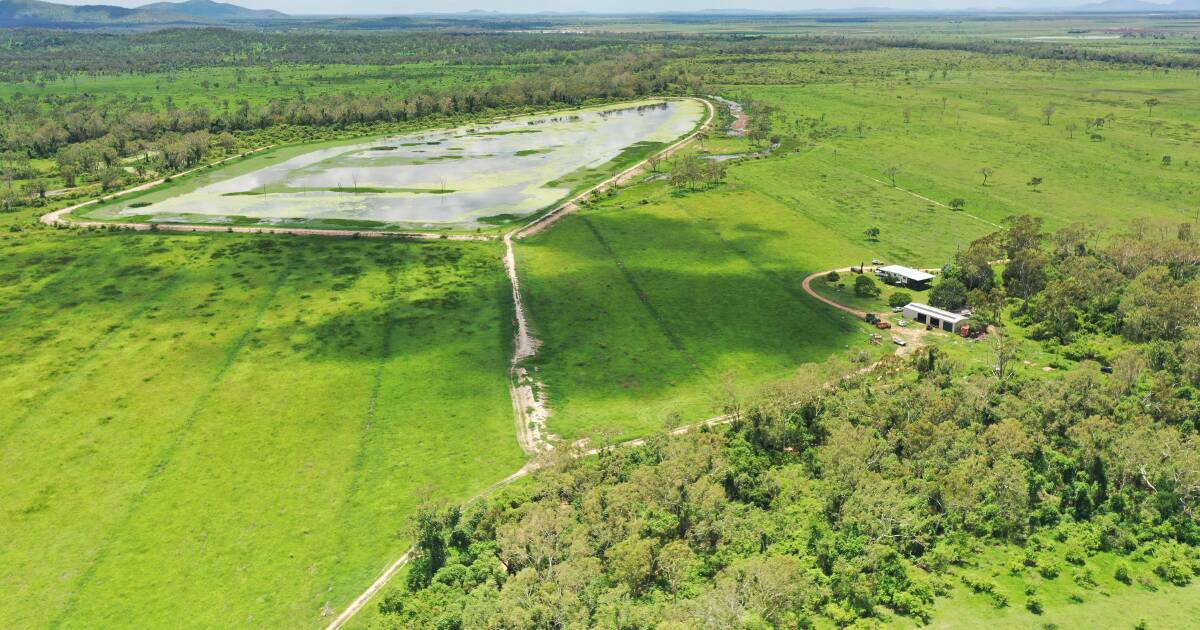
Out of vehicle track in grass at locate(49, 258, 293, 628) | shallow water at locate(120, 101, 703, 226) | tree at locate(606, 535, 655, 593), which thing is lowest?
vehicle track in grass at locate(49, 258, 293, 628)

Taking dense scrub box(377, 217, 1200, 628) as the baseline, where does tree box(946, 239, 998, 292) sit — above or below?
above

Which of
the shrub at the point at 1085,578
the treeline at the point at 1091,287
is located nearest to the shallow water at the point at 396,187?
the treeline at the point at 1091,287

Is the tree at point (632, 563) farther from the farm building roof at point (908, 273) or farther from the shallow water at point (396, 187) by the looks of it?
the shallow water at point (396, 187)

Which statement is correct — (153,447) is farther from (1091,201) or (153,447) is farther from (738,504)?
(1091,201)

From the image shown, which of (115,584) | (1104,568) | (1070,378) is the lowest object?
(115,584)

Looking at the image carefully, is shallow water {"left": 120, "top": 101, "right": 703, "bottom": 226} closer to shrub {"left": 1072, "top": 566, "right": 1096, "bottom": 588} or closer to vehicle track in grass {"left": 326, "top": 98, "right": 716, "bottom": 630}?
vehicle track in grass {"left": 326, "top": 98, "right": 716, "bottom": 630}

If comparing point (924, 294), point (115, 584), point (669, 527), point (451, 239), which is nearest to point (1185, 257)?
point (924, 294)

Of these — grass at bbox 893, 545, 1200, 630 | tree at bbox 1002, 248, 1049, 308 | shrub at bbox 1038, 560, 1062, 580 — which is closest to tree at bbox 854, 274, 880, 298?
tree at bbox 1002, 248, 1049, 308
